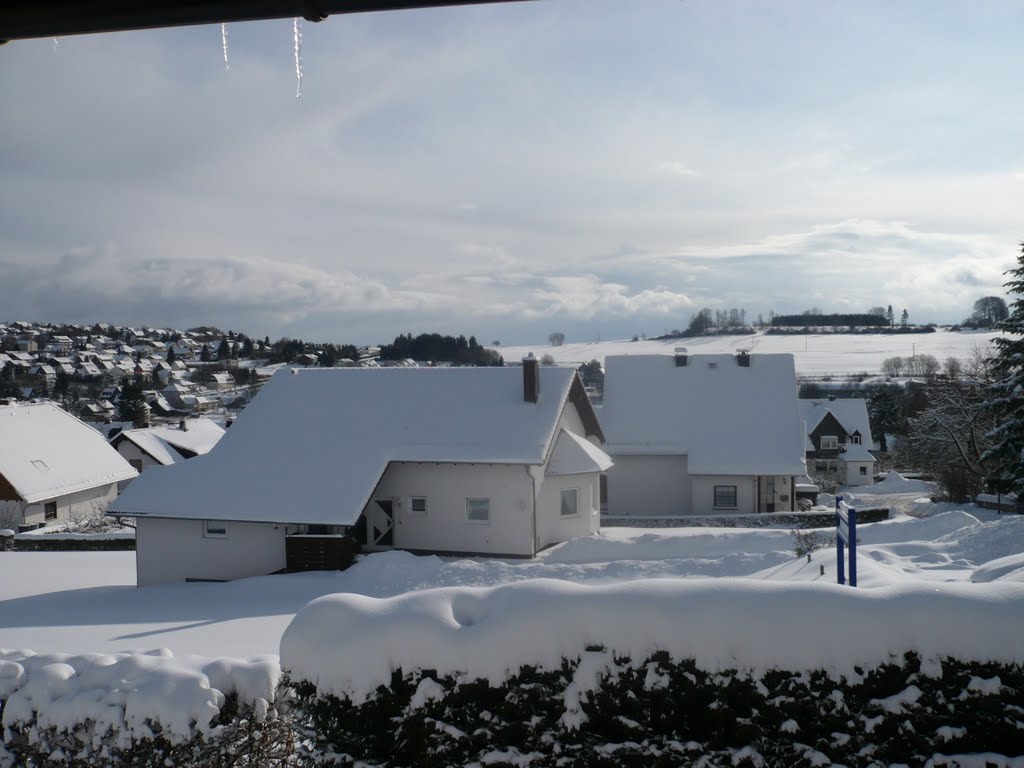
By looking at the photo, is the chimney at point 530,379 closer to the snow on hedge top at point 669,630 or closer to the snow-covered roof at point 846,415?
the snow on hedge top at point 669,630

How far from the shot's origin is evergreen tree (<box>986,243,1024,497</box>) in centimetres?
2750

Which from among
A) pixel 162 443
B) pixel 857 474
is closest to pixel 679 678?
pixel 162 443

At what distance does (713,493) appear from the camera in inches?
1291

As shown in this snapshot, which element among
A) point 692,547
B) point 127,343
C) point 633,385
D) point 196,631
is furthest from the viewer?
point 127,343

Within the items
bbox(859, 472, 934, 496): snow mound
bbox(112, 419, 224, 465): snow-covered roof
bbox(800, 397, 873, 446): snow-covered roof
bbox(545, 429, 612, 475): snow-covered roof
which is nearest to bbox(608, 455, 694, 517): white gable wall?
bbox(545, 429, 612, 475): snow-covered roof

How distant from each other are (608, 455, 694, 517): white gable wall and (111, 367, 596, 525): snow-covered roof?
24.9 feet

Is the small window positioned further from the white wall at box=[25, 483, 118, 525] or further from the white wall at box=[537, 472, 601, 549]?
the white wall at box=[25, 483, 118, 525]

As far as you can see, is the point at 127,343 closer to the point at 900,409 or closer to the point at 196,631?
the point at 900,409

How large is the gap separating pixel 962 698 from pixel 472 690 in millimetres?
3512

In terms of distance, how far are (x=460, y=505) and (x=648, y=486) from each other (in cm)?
1345

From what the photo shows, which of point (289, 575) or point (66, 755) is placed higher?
point (66, 755)

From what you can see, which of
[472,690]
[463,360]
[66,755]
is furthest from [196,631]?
[463,360]

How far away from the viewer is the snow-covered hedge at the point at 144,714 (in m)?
5.59

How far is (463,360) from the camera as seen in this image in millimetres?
65562
